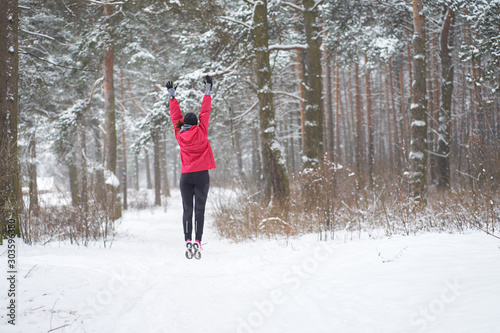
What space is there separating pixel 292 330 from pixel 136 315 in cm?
135

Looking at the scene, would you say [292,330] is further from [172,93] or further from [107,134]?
[107,134]

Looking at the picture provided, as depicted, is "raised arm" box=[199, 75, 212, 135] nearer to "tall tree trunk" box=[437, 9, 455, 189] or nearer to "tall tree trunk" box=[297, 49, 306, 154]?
"tall tree trunk" box=[297, 49, 306, 154]

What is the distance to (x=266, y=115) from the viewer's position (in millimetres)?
A: 8297

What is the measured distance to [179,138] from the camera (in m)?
5.14

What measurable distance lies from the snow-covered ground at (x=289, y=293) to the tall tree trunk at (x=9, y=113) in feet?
3.64

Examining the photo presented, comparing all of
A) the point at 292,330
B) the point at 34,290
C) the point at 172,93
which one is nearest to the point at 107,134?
the point at 172,93

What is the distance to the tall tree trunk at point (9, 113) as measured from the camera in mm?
5031

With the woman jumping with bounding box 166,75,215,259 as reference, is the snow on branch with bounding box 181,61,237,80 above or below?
above

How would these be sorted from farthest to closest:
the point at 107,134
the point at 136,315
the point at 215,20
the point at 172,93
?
1. the point at 107,134
2. the point at 215,20
3. the point at 172,93
4. the point at 136,315

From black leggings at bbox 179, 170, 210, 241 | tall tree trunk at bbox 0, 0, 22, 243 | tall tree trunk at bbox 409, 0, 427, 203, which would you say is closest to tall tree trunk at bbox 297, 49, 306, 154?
tall tree trunk at bbox 409, 0, 427, 203

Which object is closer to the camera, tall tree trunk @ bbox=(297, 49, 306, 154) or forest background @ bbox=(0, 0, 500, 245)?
forest background @ bbox=(0, 0, 500, 245)

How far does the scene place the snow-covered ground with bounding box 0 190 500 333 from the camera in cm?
245

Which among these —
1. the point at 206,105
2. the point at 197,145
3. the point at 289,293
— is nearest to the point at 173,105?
the point at 206,105

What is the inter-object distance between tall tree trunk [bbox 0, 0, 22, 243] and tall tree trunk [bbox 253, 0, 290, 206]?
497 cm
